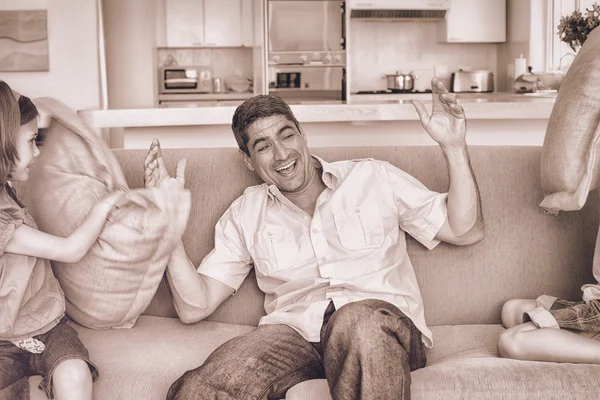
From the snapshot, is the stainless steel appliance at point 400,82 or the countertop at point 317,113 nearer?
the countertop at point 317,113

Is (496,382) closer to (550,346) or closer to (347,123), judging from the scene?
(550,346)

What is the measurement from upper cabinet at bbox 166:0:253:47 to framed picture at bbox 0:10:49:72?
1.66 m

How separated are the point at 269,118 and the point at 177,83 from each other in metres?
5.02

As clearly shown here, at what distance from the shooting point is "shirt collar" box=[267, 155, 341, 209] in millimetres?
1906

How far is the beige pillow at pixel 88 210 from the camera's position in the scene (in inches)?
62.8

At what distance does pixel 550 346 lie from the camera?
1554 mm

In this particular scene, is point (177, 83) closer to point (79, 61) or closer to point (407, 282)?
point (79, 61)

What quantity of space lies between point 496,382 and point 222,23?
575cm

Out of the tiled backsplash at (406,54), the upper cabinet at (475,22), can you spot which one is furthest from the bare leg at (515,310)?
the tiled backsplash at (406,54)

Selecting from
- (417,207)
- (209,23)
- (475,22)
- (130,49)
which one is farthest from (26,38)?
(417,207)

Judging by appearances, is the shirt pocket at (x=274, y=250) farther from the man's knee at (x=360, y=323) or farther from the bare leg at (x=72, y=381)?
the bare leg at (x=72, y=381)

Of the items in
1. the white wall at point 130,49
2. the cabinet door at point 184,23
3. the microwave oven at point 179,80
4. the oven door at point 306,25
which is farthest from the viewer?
the microwave oven at point 179,80

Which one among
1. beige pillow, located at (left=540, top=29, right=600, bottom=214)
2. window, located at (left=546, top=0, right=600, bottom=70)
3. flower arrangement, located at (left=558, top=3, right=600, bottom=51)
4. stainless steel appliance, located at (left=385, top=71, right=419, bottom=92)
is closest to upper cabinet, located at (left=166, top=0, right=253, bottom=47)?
stainless steel appliance, located at (left=385, top=71, right=419, bottom=92)

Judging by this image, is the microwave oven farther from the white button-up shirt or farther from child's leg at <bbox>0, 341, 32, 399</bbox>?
child's leg at <bbox>0, 341, 32, 399</bbox>
